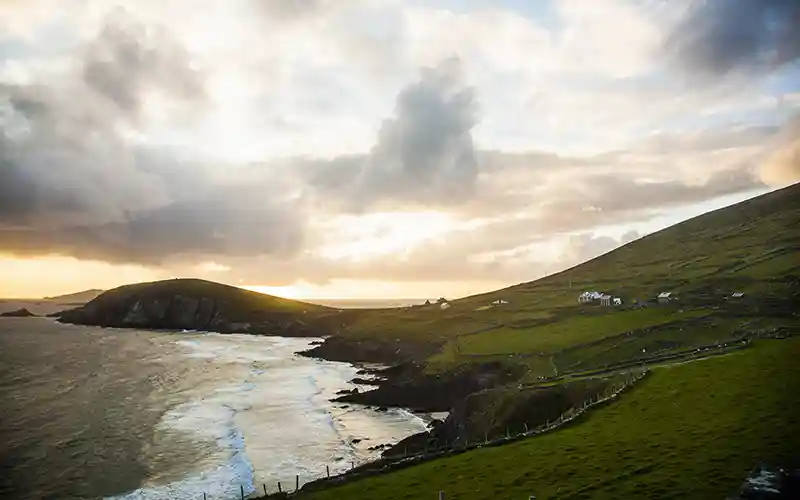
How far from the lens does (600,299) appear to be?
172 meters

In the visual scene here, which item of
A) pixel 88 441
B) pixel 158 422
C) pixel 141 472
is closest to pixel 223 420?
pixel 158 422

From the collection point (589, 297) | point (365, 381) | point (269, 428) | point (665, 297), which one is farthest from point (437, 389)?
point (589, 297)

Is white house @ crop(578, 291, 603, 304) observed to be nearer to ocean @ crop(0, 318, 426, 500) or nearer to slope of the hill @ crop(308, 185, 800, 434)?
slope of the hill @ crop(308, 185, 800, 434)

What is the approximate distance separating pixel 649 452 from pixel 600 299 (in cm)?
14225

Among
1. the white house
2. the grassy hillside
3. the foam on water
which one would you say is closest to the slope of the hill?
the grassy hillside

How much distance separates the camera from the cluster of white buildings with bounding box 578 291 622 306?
164 metres

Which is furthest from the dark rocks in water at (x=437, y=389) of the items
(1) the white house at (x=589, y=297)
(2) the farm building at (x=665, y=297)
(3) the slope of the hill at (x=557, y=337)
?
(1) the white house at (x=589, y=297)

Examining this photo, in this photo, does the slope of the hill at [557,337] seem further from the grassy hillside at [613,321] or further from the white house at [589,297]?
the white house at [589,297]

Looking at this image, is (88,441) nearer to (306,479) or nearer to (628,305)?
(306,479)

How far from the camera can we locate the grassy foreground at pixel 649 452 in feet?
107

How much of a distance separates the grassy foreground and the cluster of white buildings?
4421 inches

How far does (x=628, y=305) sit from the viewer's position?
152 m

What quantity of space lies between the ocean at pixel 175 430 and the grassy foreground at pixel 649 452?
23.9 metres

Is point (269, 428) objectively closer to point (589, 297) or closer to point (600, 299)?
point (600, 299)
